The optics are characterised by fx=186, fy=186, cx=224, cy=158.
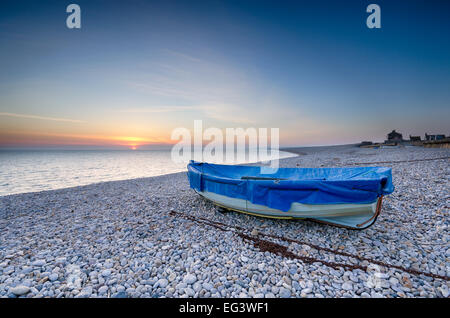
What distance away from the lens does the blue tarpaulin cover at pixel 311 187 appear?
460cm

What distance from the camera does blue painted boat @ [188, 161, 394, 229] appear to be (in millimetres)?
4664

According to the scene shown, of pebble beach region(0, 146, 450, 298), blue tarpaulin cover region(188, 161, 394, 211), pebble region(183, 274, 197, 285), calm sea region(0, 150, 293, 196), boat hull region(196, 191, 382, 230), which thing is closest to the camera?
pebble beach region(0, 146, 450, 298)

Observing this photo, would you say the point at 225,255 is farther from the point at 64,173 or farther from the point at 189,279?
the point at 64,173

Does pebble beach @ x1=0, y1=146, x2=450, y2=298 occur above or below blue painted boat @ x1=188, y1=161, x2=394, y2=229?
below

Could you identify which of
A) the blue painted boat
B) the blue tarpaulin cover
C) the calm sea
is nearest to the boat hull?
the blue painted boat

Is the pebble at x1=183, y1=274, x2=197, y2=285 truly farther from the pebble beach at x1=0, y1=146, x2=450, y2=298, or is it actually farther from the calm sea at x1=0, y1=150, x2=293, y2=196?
the calm sea at x1=0, y1=150, x2=293, y2=196

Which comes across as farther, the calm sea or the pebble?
the calm sea

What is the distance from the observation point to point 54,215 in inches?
311

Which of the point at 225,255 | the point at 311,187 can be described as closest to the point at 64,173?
the point at 225,255

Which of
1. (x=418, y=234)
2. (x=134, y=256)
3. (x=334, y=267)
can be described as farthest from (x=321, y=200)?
(x=134, y=256)

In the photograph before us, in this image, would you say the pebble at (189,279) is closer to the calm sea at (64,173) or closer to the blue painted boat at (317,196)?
the blue painted boat at (317,196)

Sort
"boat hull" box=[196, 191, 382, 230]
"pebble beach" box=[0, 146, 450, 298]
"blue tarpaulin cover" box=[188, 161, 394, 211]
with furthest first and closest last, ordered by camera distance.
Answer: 1. "boat hull" box=[196, 191, 382, 230]
2. "blue tarpaulin cover" box=[188, 161, 394, 211]
3. "pebble beach" box=[0, 146, 450, 298]

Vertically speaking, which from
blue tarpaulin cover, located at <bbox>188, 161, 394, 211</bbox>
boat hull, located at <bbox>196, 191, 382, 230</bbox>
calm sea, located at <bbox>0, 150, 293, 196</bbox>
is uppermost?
blue tarpaulin cover, located at <bbox>188, 161, 394, 211</bbox>
